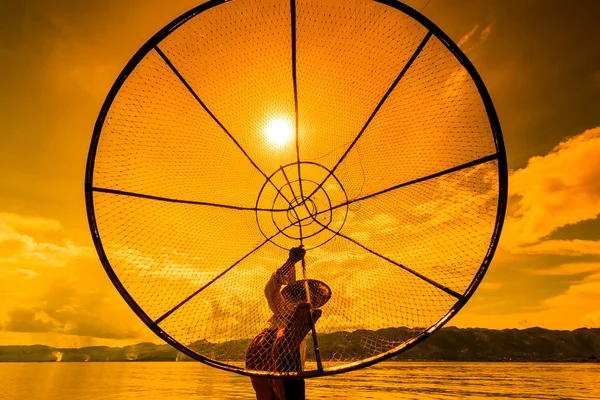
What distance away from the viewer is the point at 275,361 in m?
2.15

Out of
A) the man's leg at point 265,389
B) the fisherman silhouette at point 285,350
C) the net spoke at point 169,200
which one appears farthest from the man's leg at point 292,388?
the net spoke at point 169,200

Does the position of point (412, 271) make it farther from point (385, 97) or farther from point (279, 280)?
point (385, 97)

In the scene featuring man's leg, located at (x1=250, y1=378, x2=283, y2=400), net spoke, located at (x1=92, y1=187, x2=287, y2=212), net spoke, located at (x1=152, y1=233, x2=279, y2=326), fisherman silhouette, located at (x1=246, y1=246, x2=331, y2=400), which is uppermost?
net spoke, located at (x1=92, y1=187, x2=287, y2=212)

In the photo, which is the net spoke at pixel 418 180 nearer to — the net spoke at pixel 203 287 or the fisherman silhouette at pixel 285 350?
the net spoke at pixel 203 287

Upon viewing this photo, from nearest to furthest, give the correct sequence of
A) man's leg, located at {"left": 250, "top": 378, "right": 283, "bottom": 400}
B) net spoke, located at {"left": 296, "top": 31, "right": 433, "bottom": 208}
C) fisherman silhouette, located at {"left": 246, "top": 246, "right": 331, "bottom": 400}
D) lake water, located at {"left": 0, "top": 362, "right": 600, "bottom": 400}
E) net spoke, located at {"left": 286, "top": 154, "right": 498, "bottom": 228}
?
fisherman silhouette, located at {"left": 246, "top": 246, "right": 331, "bottom": 400}, man's leg, located at {"left": 250, "top": 378, "right": 283, "bottom": 400}, net spoke, located at {"left": 286, "top": 154, "right": 498, "bottom": 228}, net spoke, located at {"left": 296, "top": 31, "right": 433, "bottom": 208}, lake water, located at {"left": 0, "top": 362, "right": 600, "bottom": 400}

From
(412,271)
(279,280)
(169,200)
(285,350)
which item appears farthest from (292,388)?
(169,200)

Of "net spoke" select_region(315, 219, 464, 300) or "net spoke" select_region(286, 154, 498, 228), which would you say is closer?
"net spoke" select_region(315, 219, 464, 300)

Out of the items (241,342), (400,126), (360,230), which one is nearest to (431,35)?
(400,126)

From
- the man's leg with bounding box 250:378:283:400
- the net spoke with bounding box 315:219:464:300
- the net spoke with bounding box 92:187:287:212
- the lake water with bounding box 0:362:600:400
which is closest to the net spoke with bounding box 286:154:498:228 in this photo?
the net spoke with bounding box 315:219:464:300

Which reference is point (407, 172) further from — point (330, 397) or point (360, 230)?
point (330, 397)

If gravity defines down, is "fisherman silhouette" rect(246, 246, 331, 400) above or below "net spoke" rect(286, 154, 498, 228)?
below

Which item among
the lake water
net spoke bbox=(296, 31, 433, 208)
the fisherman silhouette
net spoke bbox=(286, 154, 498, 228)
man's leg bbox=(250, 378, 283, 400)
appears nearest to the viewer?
the fisherman silhouette

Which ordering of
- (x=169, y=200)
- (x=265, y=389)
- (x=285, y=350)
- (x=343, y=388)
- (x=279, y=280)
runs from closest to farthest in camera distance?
(x=285, y=350)
(x=265, y=389)
(x=279, y=280)
(x=169, y=200)
(x=343, y=388)

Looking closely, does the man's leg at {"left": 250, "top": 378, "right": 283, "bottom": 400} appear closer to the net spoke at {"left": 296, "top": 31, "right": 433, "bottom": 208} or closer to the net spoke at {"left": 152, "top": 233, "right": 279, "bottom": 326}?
the net spoke at {"left": 152, "top": 233, "right": 279, "bottom": 326}
